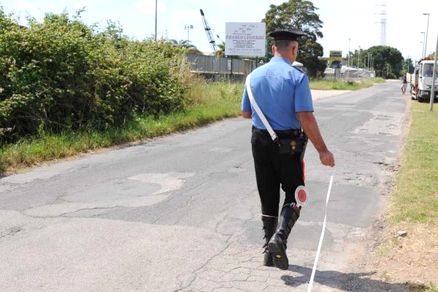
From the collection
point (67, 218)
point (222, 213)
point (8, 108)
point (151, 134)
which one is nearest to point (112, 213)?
point (67, 218)

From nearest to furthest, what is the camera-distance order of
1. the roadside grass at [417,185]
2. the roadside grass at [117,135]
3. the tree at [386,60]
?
1. the roadside grass at [417,185]
2. the roadside grass at [117,135]
3. the tree at [386,60]

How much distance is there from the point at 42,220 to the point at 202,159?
4.86m

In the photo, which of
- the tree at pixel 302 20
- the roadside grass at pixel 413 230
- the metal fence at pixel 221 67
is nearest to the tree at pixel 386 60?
the tree at pixel 302 20

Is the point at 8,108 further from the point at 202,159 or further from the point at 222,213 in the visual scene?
the point at 222,213

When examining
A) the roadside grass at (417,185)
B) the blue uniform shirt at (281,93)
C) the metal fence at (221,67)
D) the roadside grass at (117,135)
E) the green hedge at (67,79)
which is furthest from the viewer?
the metal fence at (221,67)

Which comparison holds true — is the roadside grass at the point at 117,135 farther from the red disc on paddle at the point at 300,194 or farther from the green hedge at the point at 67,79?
the red disc on paddle at the point at 300,194

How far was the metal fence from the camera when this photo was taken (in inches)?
Result: 1319

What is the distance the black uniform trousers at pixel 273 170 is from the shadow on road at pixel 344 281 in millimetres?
560

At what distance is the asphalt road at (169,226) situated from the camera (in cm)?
434

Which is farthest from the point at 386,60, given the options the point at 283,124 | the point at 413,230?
the point at 283,124

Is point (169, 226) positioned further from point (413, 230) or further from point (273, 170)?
point (413, 230)

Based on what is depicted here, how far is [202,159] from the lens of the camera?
34.6ft

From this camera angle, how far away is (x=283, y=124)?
433cm

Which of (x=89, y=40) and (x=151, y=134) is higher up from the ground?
(x=89, y=40)
